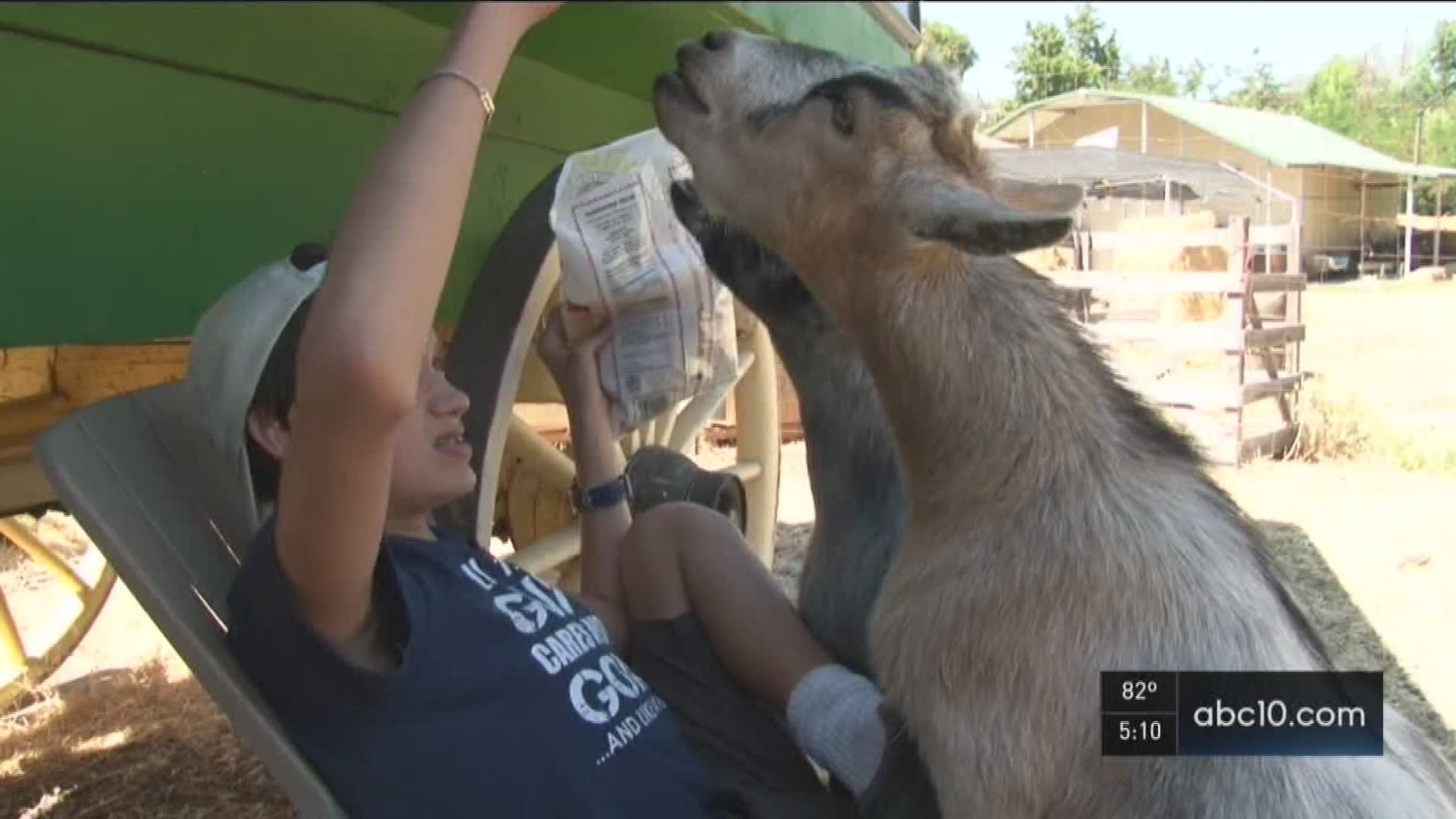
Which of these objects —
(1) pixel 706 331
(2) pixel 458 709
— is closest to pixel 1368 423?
(1) pixel 706 331

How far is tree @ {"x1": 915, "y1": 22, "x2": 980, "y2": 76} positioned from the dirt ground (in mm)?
1005

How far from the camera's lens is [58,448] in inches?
59.6

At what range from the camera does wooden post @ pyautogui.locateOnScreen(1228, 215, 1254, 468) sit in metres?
5.24

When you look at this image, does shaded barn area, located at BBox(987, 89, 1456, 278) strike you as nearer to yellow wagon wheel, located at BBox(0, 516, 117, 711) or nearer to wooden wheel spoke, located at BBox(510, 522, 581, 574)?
wooden wheel spoke, located at BBox(510, 522, 581, 574)

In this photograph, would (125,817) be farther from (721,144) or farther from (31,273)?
(721,144)

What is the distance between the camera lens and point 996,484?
1628 millimetres

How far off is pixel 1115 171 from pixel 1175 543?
3251 millimetres

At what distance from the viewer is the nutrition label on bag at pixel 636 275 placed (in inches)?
82.8

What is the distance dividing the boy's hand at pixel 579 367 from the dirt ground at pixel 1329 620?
4.68ft

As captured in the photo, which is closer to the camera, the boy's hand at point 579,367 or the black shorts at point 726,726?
the black shorts at point 726,726

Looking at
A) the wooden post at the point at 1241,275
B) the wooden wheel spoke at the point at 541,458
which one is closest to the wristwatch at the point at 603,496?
the wooden wheel spoke at the point at 541,458

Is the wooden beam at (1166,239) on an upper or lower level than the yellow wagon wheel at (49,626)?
upper

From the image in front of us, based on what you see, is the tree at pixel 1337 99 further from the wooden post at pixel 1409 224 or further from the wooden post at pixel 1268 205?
the wooden post at pixel 1268 205

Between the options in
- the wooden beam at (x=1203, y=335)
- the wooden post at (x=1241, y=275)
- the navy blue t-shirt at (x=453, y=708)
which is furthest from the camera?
the wooden post at (x=1241, y=275)
